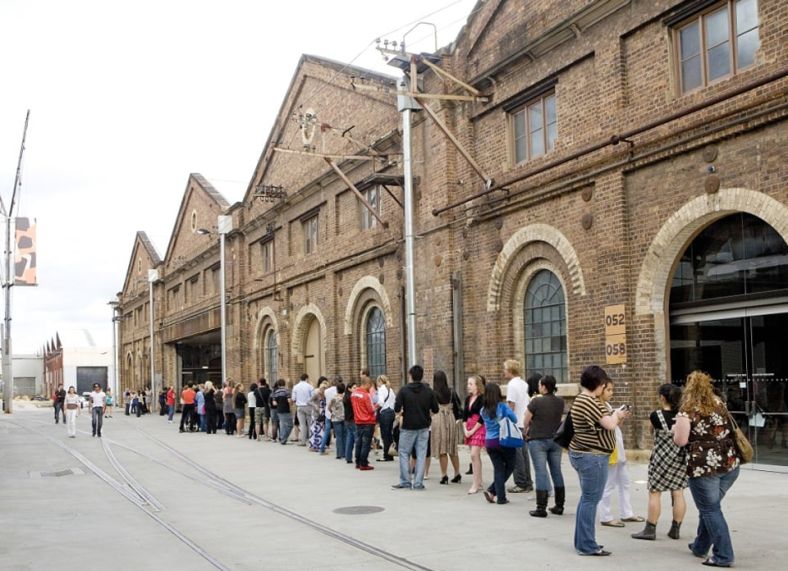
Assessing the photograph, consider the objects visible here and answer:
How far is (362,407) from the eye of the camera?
15.7 meters

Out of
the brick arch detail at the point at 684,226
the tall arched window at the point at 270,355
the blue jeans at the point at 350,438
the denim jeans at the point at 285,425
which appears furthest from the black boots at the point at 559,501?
the tall arched window at the point at 270,355

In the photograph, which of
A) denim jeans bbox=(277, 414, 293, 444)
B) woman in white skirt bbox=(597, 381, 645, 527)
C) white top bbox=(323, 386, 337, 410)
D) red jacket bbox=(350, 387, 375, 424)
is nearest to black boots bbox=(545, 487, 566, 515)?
woman in white skirt bbox=(597, 381, 645, 527)

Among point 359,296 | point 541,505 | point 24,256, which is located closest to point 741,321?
point 541,505

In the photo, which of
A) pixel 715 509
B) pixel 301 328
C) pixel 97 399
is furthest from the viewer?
pixel 301 328

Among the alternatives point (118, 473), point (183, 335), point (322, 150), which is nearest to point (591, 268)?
point (118, 473)

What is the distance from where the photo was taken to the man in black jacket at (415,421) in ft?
41.2

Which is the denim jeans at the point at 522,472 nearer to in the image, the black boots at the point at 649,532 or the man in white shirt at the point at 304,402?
the black boots at the point at 649,532

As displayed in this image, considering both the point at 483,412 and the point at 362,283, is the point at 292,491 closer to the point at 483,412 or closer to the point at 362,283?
the point at 483,412

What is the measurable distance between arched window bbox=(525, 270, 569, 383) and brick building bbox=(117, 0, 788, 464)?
4 centimetres

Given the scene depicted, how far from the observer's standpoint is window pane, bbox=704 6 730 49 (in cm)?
1319

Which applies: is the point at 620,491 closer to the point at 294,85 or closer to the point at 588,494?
the point at 588,494

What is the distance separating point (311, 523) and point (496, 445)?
8.15ft

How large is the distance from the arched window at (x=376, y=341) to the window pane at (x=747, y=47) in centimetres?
1292

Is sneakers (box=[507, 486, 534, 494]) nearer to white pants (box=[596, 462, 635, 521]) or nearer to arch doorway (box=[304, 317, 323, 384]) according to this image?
white pants (box=[596, 462, 635, 521])
